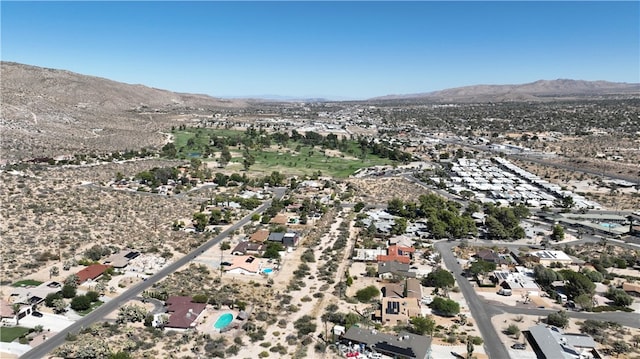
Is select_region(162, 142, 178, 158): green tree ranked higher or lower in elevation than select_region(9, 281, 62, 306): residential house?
higher

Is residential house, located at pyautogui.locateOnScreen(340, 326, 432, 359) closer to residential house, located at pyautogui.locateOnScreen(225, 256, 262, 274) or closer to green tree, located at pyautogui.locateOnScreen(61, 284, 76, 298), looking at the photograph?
residential house, located at pyautogui.locateOnScreen(225, 256, 262, 274)

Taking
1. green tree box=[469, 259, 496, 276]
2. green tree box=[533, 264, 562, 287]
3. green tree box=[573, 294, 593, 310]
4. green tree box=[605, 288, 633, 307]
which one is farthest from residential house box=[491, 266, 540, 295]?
green tree box=[605, 288, 633, 307]

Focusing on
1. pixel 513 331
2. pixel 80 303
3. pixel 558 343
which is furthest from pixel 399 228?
pixel 80 303

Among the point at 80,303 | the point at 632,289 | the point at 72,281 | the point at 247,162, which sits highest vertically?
the point at 247,162

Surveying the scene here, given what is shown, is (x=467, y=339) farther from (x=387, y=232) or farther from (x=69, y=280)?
(x=69, y=280)

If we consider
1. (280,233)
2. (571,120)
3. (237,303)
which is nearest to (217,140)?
(280,233)

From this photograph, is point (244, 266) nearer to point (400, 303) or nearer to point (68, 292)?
point (68, 292)

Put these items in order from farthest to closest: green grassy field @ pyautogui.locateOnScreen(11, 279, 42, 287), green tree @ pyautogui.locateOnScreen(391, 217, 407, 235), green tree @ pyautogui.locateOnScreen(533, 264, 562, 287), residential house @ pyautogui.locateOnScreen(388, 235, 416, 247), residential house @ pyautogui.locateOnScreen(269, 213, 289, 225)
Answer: residential house @ pyautogui.locateOnScreen(269, 213, 289, 225) → green tree @ pyautogui.locateOnScreen(391, 217, 407, 235) → residential house @ pyautogui.locateOnScreen(388, 235, 416, 247) → green tree @ pyautogui.locateOnScreen(533, 264, 562, 287) → green grassy field @ pyautogui.locateOnScreen(11, 279, 42, 287)
